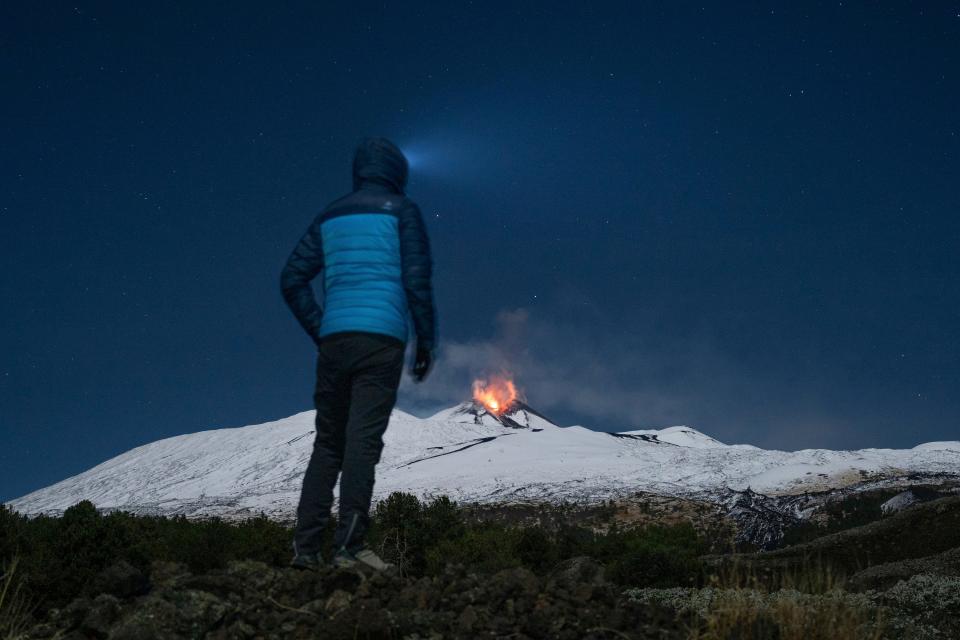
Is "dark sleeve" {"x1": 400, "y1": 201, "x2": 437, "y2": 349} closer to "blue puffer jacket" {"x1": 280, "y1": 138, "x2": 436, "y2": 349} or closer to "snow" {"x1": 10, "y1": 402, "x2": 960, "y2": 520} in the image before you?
"blue puffer jacket" {"x1": 280, "y1": 138, "x2": 436, "y2": 349}

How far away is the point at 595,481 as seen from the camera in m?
67.1

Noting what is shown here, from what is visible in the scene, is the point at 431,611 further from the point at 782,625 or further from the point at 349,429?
the point at 782,625

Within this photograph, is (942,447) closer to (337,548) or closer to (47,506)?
(337,548)

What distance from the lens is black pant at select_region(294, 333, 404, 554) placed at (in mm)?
4664

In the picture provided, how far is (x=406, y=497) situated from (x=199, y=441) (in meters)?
127

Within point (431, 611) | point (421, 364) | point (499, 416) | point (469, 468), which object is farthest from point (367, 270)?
point (499, 416)

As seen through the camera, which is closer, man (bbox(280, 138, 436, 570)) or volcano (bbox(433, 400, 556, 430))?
man (bbox(280, 138, 436, 570))

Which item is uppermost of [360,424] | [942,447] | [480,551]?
[942,447]

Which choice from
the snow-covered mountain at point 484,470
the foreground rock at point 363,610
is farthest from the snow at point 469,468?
the foreground rock at point 363,610

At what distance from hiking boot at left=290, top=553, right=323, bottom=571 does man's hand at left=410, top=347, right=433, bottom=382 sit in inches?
52.0

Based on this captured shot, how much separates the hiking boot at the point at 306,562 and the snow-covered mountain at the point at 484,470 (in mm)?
41412

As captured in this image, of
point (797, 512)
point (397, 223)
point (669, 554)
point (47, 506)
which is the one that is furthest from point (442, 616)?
point (47, 506)

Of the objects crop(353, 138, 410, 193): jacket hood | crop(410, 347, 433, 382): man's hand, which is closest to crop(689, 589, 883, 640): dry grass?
crop(410, 347, 433, 382): man's hand

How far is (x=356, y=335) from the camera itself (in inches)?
186
